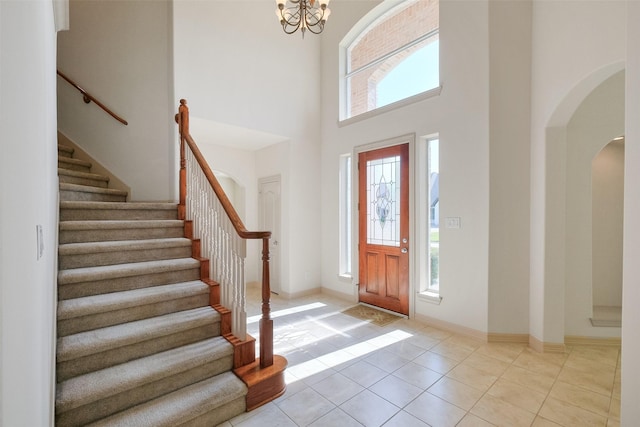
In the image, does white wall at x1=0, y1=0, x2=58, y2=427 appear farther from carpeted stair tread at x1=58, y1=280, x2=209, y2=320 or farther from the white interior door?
the white interior door

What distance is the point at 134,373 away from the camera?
1.79 m

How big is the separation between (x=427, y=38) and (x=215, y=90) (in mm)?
2882

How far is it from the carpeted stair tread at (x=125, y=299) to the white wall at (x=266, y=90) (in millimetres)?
2329

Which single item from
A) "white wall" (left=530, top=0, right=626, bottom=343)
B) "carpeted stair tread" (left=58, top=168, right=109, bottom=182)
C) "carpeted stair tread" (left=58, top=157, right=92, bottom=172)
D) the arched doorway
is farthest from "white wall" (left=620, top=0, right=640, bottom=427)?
"carpeted stair tread" (left=58, top=157, right=92, bottom=172)

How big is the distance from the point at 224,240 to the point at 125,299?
80 centimetres

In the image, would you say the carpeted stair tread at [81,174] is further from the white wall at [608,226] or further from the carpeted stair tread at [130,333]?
the white wall at [608,226]

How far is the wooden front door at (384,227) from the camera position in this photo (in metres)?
3.85

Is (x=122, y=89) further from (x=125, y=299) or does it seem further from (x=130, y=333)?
(x=130, y=333)

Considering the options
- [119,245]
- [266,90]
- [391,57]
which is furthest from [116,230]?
[391,57]

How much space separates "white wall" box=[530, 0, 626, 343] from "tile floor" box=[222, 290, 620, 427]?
0.48 metres

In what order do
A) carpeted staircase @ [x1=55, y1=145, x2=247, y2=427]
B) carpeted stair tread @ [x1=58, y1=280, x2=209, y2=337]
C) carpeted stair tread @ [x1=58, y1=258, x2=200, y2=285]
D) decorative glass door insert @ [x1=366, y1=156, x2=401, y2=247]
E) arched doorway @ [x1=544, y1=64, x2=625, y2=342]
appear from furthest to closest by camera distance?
1. decorative glass door insert @ [x1=366, y1=156, x2=401, y2=247]
2. arched doorway @ [x1=544, y1=64, x2=625, y2=342]
3. carpeted stair tread @ [x1=58, y1=258, x2=200, y2=285]
4. carpeted stair tread @ [x1=58, y1=280, x2=209, y2=337]
5. carpeted staircase @ [x1=55, y1=145, x2=247, y2=427]

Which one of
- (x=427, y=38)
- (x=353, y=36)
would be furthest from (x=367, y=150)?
(x=353, y=36)

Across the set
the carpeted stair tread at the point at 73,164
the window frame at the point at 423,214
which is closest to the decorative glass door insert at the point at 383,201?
the window frame at the point at 423,214

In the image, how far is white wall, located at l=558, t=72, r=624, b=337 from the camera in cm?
297
